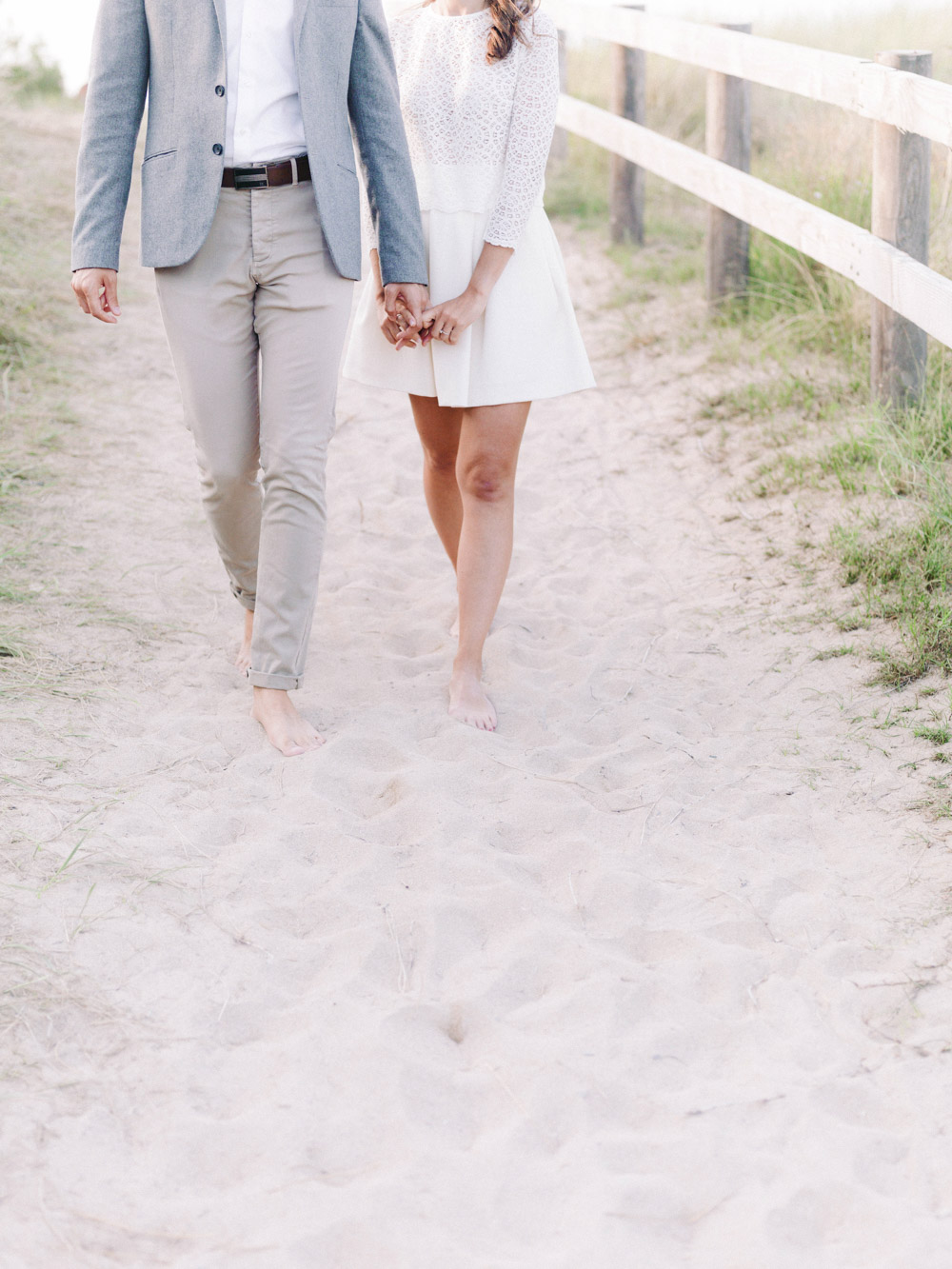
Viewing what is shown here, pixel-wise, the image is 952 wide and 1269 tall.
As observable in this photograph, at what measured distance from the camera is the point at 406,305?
10.3 feet

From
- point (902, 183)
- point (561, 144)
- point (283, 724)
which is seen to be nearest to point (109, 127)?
point (283, 724)

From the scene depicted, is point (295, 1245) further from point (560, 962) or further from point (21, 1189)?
point (560, 962)

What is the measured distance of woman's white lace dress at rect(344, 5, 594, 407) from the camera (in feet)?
10.0

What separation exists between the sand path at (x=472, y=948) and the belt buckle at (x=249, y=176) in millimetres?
1331

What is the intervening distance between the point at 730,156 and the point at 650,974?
4.40m

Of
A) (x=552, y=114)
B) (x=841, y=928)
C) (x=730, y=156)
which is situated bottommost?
(x=841, y=928)

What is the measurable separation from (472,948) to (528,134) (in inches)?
74.4

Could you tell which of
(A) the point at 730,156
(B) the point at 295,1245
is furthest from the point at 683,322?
(B) the point at 295,1245

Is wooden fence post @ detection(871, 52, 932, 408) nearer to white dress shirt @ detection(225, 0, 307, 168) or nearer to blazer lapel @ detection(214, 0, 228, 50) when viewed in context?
white dress shirt @ detection(225, 0, 307, 168)

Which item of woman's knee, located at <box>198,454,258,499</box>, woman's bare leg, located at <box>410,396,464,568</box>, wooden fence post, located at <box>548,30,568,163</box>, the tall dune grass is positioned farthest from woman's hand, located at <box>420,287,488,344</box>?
wooden fence post, located at <box>548,30,568,163</box>

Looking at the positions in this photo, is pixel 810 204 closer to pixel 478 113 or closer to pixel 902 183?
pixel 902 183

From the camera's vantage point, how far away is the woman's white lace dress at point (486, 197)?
3.05 meters

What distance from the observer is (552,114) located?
10.2 ft

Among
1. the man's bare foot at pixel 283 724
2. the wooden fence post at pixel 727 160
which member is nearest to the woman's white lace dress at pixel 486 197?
the man's bare foot at pixel 283 724
